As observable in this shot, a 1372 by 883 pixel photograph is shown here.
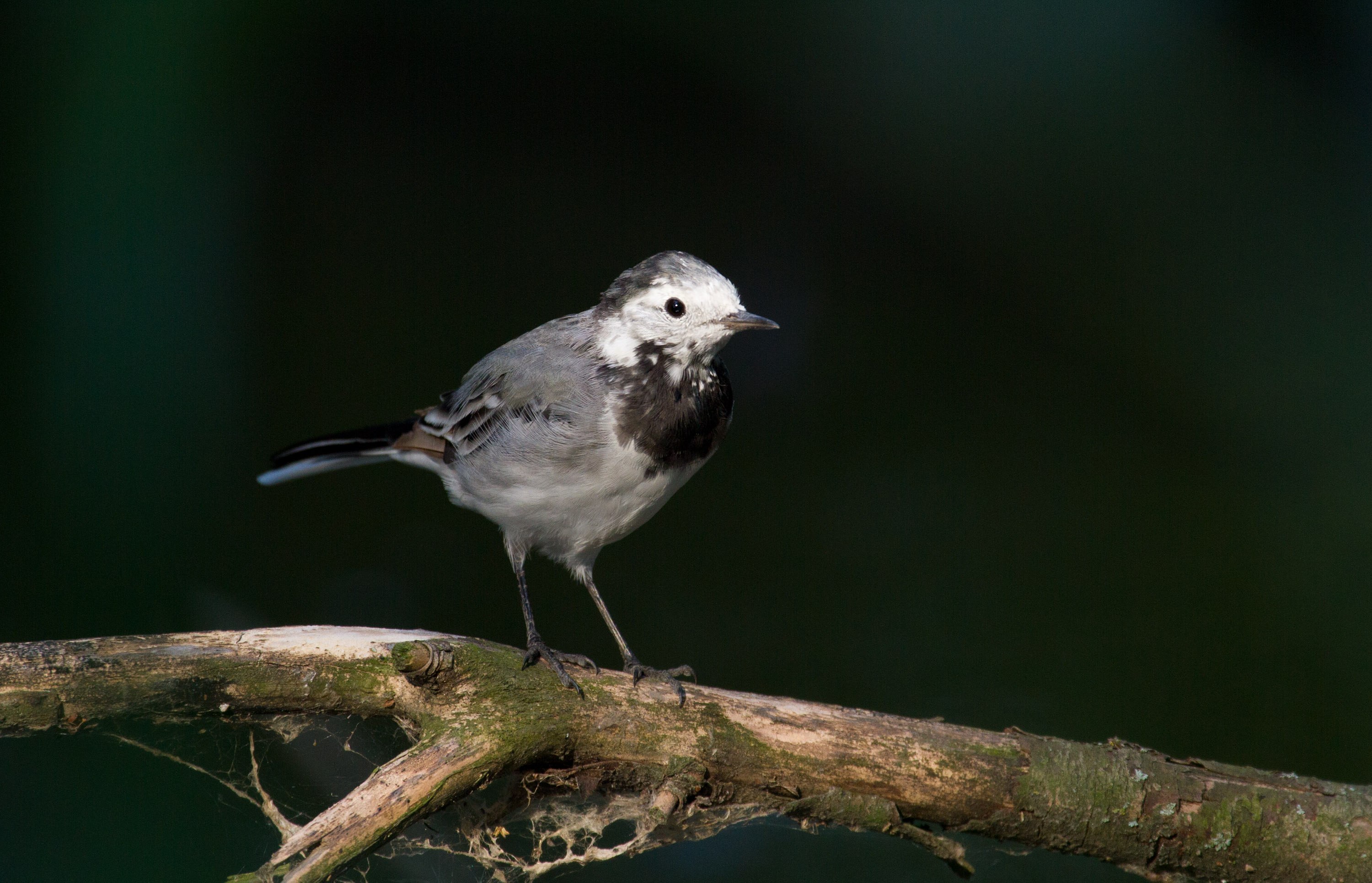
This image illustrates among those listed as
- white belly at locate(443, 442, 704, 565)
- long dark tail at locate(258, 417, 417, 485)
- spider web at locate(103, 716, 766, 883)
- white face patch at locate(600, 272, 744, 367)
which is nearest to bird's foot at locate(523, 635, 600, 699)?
spider web at locate(103, 716, 766, 883)

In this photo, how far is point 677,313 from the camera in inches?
56.7

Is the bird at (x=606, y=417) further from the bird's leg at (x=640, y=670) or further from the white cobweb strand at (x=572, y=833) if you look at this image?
the white cobweb strand at (x=572, y=833)

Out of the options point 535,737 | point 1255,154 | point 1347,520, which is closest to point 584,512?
point 535,737

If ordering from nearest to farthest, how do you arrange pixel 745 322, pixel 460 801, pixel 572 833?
pixel 460 801
pixel 572 833
pixel 745 322

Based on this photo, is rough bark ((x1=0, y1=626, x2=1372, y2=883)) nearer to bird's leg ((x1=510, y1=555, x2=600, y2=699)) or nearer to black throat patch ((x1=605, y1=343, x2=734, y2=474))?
bird's leg ((x1=510, y1=555, x2=600, y2=699))

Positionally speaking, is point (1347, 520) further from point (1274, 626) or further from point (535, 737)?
point (535, 737)

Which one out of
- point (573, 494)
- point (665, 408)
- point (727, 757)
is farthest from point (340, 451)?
point (727, 757)

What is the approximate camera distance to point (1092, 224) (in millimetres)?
2576

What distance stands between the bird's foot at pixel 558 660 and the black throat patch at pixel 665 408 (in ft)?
1.00

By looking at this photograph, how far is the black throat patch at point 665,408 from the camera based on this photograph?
141 cm

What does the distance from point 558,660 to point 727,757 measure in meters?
0.28

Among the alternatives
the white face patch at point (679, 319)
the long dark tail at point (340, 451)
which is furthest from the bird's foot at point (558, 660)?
the long dark tail at point (340, 451)

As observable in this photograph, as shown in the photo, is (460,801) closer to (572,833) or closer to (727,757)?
(572,833)

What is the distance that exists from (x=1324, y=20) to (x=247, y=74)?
110 inches
